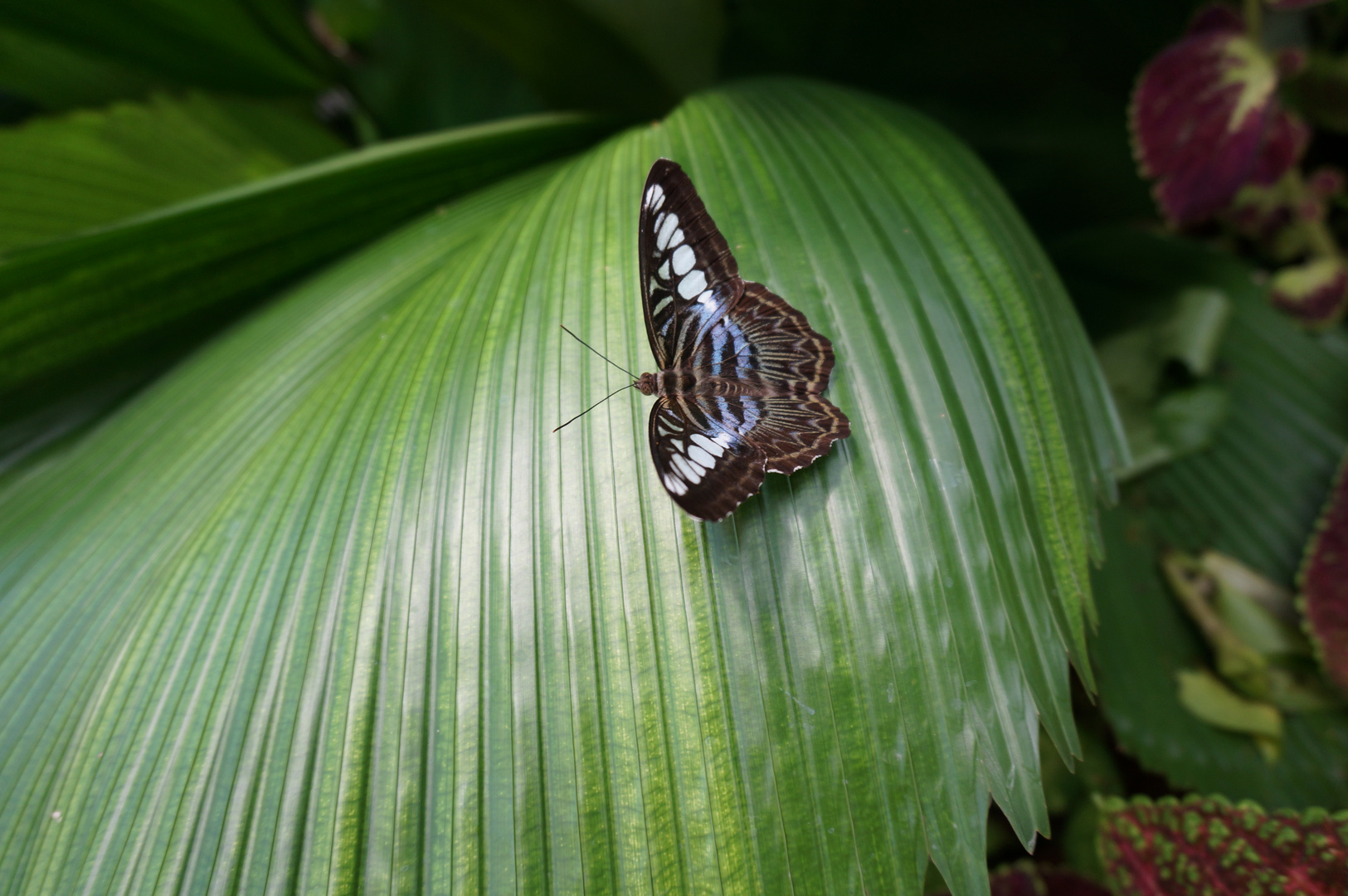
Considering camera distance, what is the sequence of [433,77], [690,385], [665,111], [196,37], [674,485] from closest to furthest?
1. [674,485]
2. [690,385]
3. [196,37]
4. [665,111]
5. [433,77]

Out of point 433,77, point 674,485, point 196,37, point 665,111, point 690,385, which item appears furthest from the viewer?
point 433,77

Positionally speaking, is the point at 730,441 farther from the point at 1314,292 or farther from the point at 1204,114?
the point at 1314,292

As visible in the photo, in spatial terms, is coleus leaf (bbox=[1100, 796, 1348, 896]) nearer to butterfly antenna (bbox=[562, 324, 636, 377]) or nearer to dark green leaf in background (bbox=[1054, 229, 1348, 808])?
dark green leaf in background (bbox=[1054, 229, 1348, 808])

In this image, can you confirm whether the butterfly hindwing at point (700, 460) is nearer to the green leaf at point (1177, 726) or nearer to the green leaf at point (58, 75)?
the green leaf at point (1177, 726)

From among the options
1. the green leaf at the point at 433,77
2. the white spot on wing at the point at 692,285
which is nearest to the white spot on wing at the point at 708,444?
the white spot on wing at the point at 692,285

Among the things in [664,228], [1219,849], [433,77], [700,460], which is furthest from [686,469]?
[433,77]

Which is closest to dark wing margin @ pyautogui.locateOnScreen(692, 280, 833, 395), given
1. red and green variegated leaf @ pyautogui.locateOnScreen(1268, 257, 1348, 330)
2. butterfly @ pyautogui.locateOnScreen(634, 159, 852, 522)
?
butterfly @ pyautogui.locateOnScreen(634, 159, 852, 522)

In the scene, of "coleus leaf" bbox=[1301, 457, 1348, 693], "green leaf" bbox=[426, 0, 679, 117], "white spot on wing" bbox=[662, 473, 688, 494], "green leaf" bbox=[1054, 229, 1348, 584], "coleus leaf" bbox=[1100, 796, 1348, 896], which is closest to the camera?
"white spot on wing" bbox=[662, 473, 688, 494]
